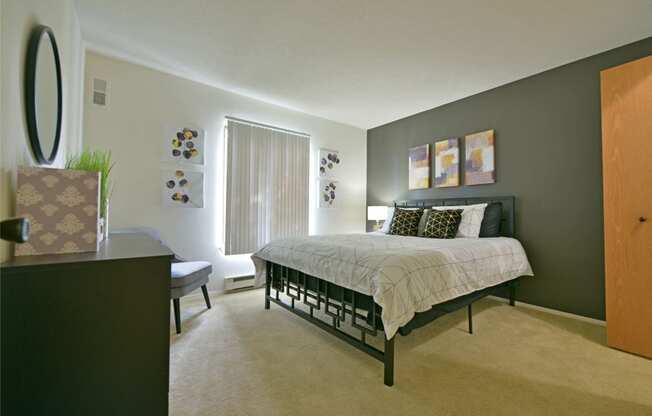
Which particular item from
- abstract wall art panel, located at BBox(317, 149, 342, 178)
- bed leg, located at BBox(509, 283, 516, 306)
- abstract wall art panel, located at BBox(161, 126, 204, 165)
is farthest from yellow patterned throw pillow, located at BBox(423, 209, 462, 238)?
abstract wall art panel, located at BBox(161, 126, 204, 165)

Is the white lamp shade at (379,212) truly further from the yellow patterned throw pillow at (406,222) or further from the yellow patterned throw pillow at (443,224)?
the yellow patterned throw pillow at (443,224)

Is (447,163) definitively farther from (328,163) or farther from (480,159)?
(328,163)

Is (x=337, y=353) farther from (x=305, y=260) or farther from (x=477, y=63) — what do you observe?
(x=477, y=63)

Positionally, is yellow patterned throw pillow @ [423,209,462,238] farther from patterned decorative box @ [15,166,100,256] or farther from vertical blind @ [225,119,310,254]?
patterned decorative box @ [15,166,100,256]

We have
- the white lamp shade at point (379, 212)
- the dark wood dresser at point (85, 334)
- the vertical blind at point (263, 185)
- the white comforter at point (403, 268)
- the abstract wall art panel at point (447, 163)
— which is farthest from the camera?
the white lamp shade at point (379, 212)

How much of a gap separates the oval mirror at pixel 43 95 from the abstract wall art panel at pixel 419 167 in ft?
12.6

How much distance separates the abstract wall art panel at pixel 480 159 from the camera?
10.8ft

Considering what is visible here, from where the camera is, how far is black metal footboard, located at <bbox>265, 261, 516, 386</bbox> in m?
1.69

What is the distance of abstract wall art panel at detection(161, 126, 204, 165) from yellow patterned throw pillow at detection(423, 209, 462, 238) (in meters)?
2.82

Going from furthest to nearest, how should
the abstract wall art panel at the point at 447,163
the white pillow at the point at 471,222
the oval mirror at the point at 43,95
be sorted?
the abstract wall art panel at the point at 447,163
the white pillow at the point at 471,222
the oval mirror at the point at 43,95

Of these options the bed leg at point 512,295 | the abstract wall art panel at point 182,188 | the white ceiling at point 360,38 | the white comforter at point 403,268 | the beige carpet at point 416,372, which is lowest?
the beige carpet at point 416,372

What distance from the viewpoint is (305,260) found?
2219 millimetres

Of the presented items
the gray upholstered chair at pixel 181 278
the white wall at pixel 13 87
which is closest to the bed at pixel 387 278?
the gray upholstered chair at pixel 181 278

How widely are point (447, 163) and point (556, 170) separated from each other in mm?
1177
